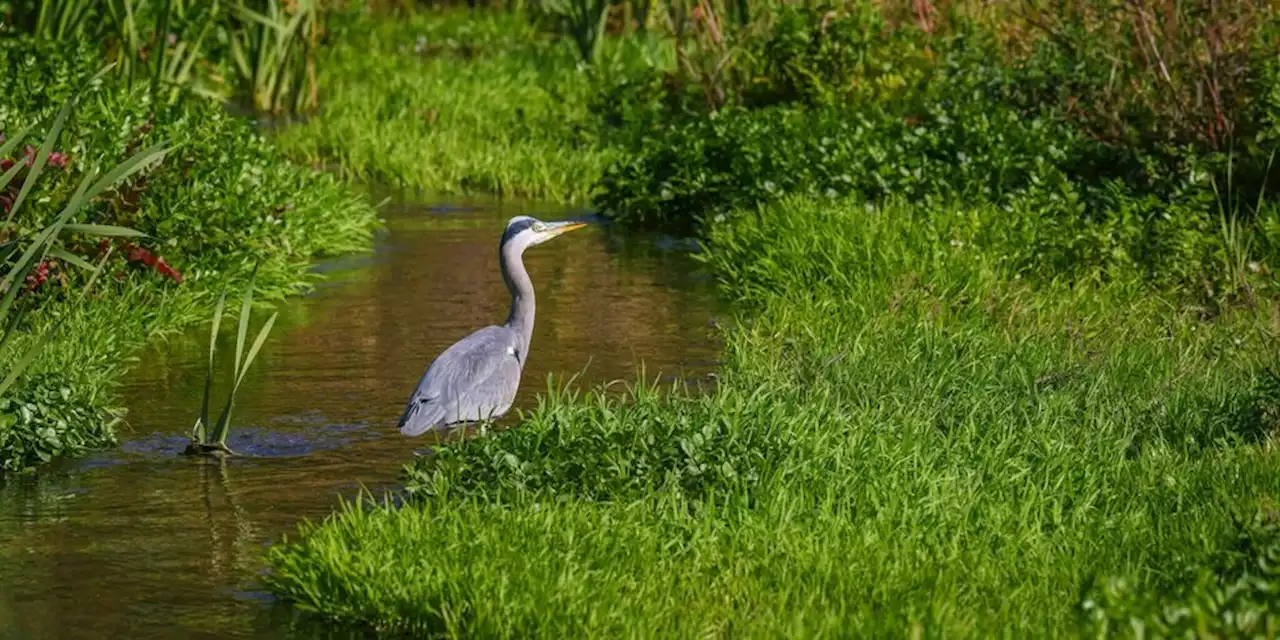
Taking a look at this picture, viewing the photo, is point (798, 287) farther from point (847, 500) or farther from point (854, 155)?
point (847, 500)

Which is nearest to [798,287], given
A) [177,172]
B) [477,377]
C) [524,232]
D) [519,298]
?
[524,232]

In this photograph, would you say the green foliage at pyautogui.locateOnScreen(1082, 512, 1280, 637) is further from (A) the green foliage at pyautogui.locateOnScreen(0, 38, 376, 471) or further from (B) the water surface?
(A) the green foliage at pyautogui.locateOnScreen(0, 38, 376, 471)

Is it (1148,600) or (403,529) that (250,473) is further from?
(1148,600)

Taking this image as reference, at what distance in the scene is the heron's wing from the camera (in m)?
7.70

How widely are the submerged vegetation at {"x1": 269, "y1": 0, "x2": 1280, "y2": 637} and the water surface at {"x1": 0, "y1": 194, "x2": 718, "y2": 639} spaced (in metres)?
0.30

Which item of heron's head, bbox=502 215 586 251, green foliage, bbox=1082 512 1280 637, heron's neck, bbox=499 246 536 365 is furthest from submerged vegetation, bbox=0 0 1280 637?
heron's head, bbox=502 215 586 251

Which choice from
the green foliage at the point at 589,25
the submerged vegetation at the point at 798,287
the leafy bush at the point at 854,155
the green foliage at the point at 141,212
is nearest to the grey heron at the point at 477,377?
the submerged vegetation at the point at 798,287

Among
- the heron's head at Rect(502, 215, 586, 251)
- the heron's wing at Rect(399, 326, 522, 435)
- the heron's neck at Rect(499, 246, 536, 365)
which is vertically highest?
the heron's head at Rect(502, 215, 586, 251)

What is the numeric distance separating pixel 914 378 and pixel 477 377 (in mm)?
1710

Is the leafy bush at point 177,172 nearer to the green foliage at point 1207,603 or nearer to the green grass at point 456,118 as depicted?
the green grass at point 456,118

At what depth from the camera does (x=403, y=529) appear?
19.9ft

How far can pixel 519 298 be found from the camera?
8609 millimetres

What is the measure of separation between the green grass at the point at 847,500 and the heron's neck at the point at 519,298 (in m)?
0.66

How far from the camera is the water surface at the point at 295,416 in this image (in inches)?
243
